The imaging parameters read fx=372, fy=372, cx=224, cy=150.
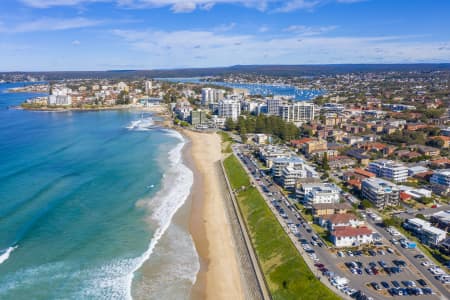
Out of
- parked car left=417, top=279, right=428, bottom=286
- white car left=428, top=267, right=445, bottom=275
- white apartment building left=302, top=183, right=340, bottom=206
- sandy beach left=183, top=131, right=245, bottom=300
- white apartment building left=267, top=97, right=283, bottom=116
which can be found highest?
white apartment building left=267, top=97, right=283, bottom=116

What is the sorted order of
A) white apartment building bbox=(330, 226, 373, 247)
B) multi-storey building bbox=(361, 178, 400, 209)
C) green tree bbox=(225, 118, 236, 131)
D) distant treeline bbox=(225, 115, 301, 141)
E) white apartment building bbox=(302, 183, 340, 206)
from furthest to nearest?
1. green tree bbox=(225, 118, 236, 131)
2. distant treeline bbox=(225, 115, 301, 141)
3. multi-storey building bbox=(361, 178, 400, 209)
4. white apartment building bbox=(302, 183, 340, 206)
5. white apartment building bbox=(330, 226, 373, 247)

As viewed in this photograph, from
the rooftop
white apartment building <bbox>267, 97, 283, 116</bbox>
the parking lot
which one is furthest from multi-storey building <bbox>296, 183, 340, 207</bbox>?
white apartment building <bbox>267, 97, 283, 116</bbox>

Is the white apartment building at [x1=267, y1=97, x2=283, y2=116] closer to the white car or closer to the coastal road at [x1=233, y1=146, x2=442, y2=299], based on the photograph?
the coastal road at [x1=233, y1=146, x2=442, y2=299]

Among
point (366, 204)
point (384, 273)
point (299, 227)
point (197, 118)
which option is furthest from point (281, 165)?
point (197, 118)

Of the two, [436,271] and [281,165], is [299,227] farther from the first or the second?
[281,165]

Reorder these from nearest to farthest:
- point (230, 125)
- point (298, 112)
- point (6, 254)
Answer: point (6, 254) → point (230, 125) → point (298, 112)

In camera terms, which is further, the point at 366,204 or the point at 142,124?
the point at 142,124
